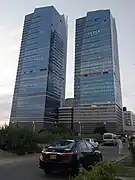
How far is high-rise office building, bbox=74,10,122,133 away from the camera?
471ft

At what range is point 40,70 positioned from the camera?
5763 inches

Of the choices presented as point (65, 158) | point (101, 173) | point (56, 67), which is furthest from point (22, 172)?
point (56, 67)

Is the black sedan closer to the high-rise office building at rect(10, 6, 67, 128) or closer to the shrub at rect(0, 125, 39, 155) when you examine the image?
the shrub at rect(0, 125, 39, 155)

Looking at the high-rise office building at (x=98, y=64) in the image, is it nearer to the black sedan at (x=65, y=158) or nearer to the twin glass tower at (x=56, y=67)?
the twin glass tower at (x=56, y=67)

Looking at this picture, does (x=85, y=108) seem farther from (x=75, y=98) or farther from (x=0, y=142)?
(x=0, y=142)

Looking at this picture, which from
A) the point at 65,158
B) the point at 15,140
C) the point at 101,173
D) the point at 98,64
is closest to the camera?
the point at 101,173

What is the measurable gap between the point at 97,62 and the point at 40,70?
35.8m

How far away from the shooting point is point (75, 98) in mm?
155125

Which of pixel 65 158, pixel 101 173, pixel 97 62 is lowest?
pixel 65 158

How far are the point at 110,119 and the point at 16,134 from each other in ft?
409

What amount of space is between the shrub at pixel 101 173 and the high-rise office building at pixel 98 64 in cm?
13594

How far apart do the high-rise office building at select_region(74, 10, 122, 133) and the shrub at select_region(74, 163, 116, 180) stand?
446 feet

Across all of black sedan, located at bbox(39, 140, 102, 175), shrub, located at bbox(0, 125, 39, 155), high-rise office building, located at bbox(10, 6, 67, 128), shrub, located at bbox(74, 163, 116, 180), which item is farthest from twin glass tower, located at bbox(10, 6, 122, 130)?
shrub, located at bbox(74, 163, 116, 180)

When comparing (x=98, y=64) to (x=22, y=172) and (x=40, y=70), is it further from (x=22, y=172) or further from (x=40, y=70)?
(x=22, y=172)
